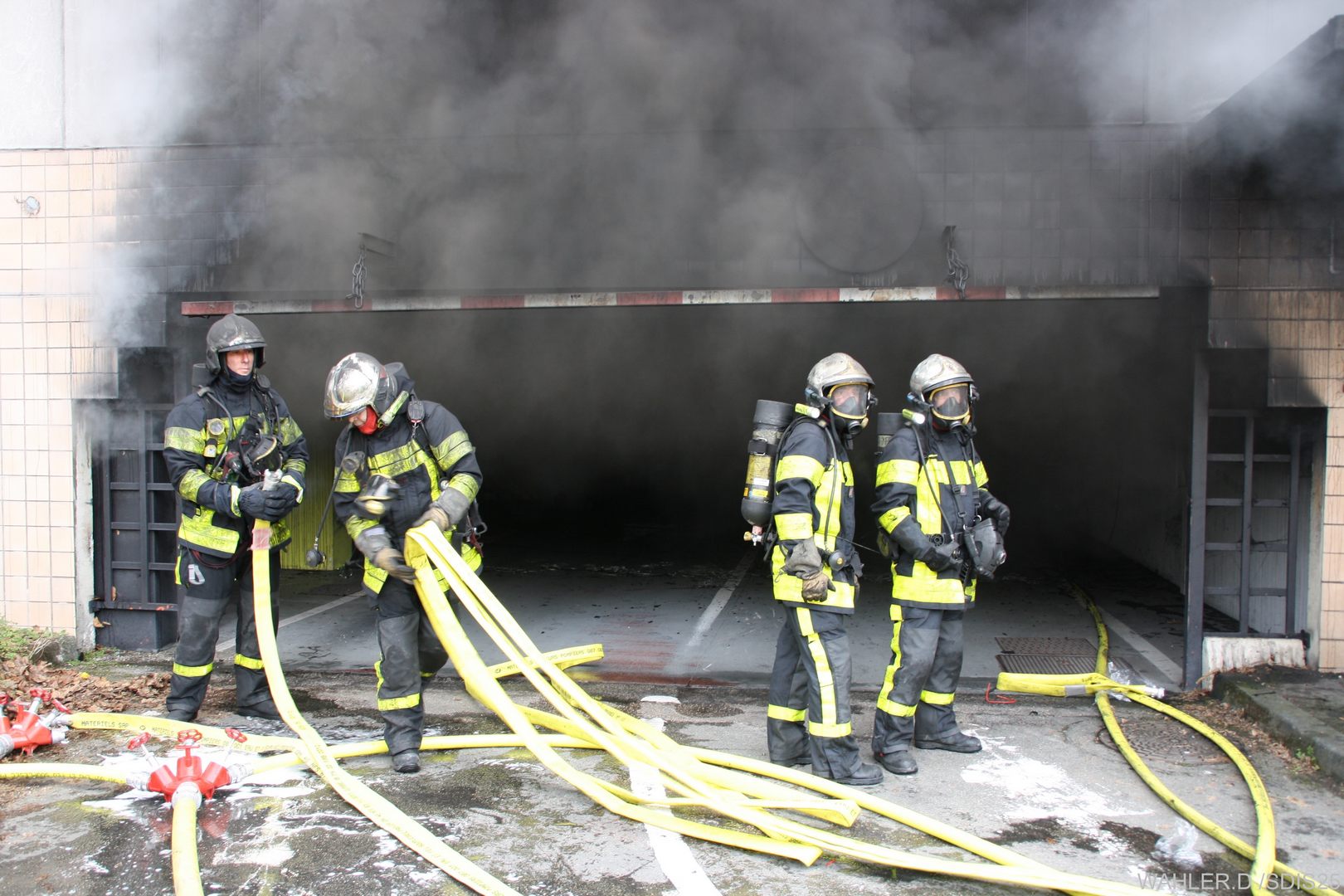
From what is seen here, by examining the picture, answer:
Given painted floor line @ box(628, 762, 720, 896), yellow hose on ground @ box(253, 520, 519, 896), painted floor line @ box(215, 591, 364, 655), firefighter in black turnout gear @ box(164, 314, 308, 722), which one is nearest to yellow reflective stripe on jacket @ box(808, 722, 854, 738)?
painted floor line @ box(628, 762, 720, 896)

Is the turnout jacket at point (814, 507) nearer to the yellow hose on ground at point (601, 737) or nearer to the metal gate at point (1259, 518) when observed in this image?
the yellow hose on ground at point (601, 737)

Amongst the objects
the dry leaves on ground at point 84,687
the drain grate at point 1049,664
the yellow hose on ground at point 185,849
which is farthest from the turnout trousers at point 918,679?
the dry leaves on ground at point 84,687

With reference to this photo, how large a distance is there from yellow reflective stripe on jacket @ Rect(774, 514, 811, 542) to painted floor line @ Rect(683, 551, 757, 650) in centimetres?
233

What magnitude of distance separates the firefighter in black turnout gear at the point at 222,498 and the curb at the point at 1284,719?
456cm

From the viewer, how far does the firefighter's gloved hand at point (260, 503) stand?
4.12 m

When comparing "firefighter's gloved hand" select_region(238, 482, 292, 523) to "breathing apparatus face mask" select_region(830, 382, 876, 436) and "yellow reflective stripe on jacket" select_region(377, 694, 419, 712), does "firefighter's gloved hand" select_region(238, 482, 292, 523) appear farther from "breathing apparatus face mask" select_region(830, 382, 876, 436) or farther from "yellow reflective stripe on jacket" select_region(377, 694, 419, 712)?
"breathing apparatus face mask" select_region(830, 382, 876, 436)

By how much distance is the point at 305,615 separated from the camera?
666 cm

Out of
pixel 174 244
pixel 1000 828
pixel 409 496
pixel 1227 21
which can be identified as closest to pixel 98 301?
pixel 174 244

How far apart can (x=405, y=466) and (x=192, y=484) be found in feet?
3.71

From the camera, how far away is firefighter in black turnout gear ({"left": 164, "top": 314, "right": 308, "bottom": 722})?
4.19 meters

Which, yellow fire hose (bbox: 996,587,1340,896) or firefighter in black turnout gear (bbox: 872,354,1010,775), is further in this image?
firefighter in black turnout gear (bbox: 872,354,1010,775)

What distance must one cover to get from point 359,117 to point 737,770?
4.36 metres

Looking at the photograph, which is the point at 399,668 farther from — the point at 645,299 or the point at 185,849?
the point at 645,299

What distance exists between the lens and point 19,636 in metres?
5.44
